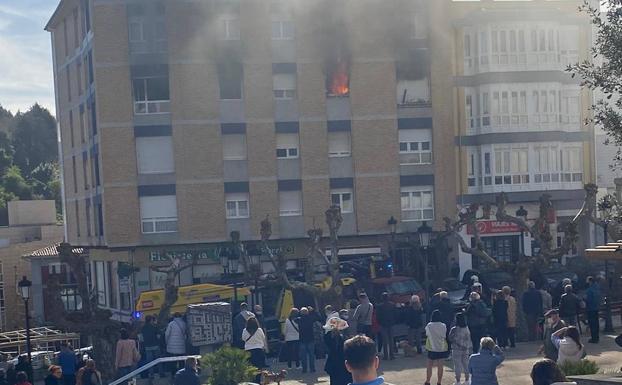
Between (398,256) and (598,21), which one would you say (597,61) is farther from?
(598,21)

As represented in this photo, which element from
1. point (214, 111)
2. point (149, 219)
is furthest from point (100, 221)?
point (214, 111)

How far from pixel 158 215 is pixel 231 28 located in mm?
9097

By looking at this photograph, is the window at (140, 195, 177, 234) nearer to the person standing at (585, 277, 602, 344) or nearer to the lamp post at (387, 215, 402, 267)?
the lamp post at (387, 215, 402, 267)

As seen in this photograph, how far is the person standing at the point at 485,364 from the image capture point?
469 inches

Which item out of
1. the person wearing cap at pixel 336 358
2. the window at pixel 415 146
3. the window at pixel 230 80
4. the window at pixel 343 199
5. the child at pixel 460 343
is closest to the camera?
the person wearing cap at pixel 336 358

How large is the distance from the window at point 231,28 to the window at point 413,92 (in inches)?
309

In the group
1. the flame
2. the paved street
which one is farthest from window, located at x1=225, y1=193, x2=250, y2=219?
the paved street

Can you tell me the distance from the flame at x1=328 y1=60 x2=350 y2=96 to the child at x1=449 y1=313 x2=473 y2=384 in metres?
25.4

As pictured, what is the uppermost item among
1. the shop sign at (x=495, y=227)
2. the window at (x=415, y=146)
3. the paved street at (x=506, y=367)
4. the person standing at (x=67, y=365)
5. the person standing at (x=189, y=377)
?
the window at (x=415, y=146)

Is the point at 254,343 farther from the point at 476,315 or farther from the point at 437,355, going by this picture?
the point at 476,315

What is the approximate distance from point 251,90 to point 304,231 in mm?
6855

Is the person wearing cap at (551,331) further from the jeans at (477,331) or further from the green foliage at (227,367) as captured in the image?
the green foliage at (227,367)

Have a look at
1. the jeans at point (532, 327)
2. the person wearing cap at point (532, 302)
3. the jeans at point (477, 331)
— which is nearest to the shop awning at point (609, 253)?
the jeans at point (477, 331)

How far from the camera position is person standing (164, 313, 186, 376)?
1889 centimetres
